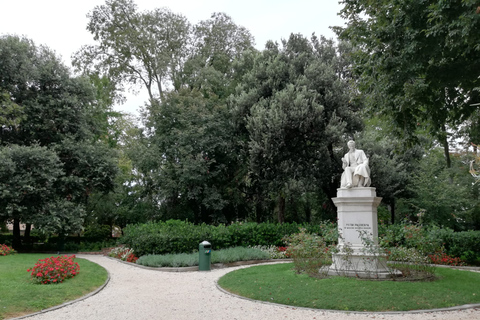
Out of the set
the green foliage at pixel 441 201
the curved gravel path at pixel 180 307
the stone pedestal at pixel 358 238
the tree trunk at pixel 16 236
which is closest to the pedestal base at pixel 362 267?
the stone pedestal at pixel 358 238

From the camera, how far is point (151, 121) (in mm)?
25000

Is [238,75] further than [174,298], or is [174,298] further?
[238,75]

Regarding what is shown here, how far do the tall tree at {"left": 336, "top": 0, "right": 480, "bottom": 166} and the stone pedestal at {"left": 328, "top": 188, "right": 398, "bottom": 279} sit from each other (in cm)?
292

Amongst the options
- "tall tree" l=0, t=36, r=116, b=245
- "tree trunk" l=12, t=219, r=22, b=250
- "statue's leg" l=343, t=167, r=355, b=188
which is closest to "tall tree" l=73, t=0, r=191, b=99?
"tall tree" l=0, t=36, r=116, b=245

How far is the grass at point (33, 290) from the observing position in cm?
772

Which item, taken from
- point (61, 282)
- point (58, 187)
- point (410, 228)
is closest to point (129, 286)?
point (61, 282)

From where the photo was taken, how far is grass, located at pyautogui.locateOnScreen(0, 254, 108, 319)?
7.72m

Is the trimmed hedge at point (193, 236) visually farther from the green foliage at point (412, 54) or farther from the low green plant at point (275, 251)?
the green foliage at point (412, 54)

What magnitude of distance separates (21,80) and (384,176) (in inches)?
884

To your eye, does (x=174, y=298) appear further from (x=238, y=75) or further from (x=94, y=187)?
(x=238, y=75)

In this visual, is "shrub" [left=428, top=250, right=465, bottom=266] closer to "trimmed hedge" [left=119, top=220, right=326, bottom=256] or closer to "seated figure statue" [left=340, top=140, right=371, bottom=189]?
"trimmed hedge" [left=119, top=220, right=326, bottom=256]

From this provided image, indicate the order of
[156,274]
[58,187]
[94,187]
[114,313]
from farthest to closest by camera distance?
[94,187] → [58,187] → [156,274] → [114,313]

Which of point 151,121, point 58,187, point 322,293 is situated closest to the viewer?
A: point 322,293

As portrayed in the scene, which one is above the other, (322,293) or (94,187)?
(94,187)
